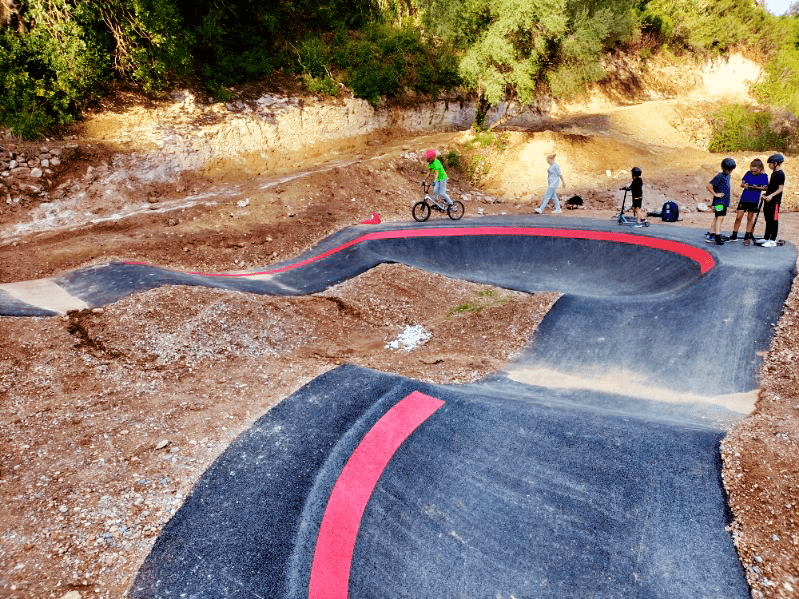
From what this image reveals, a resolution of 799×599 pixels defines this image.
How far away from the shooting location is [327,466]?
15.0ft

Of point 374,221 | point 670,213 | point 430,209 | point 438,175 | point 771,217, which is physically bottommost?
point 374,221

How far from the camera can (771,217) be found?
9.77 meters

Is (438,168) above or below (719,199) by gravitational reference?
above

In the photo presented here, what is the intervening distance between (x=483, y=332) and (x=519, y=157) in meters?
15.3

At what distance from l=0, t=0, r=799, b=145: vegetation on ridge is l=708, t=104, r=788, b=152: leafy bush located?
6734 mm

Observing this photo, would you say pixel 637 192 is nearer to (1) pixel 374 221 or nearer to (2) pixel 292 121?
(1) pixel 374 221

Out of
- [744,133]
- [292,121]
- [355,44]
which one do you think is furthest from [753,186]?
[355,44]

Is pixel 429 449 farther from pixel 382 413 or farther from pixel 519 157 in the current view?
pixel 519 157

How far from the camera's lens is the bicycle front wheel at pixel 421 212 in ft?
52.2

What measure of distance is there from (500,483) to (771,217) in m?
9.54

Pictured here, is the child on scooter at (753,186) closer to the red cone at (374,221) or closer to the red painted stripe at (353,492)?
the red painted stripe at (353,492)

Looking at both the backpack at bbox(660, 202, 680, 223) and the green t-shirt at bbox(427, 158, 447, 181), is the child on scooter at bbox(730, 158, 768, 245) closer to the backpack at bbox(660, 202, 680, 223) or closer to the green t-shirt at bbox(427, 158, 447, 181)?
the backpack at bbox(660, 202, 680, 223)

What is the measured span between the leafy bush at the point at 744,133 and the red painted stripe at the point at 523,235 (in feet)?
53.2

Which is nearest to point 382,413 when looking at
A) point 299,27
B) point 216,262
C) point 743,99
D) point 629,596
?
point 629,596
